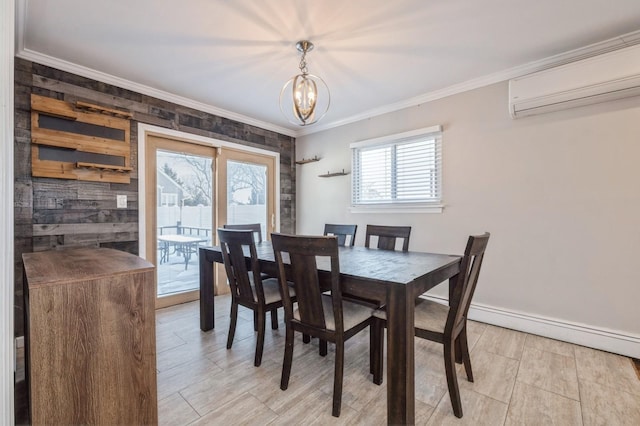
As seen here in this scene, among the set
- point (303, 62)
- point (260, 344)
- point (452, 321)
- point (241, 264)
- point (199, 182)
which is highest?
point (303, 62)

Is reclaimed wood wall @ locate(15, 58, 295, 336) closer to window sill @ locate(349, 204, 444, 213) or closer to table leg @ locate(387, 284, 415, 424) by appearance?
window sill @ locate(349, 204, 444, 213)

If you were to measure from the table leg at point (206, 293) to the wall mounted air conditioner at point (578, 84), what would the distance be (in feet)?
10.4

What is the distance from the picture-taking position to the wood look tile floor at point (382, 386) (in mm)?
1558

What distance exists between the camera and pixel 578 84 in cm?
229

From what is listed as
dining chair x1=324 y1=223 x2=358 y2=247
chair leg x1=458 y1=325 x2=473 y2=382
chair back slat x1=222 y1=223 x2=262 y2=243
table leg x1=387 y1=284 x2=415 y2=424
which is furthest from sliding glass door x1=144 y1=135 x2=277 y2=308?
chair leg x1=458 y1=325 x2=473 y2=382

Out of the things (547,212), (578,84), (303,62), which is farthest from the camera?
(547,212)

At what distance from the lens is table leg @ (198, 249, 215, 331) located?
2.64 m

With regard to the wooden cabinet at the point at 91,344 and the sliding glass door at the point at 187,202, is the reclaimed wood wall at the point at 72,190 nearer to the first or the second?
the sliding glass door at the point at 187,202

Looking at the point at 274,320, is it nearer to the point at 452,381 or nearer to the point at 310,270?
the point at 310,270

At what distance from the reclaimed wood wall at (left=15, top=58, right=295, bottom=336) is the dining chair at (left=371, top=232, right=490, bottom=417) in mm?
2645

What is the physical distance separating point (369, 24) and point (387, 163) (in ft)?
5.99

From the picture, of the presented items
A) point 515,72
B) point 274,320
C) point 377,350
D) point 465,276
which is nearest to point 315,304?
point 377,350

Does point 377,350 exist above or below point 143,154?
below

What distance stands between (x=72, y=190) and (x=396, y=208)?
3323 millimetres
